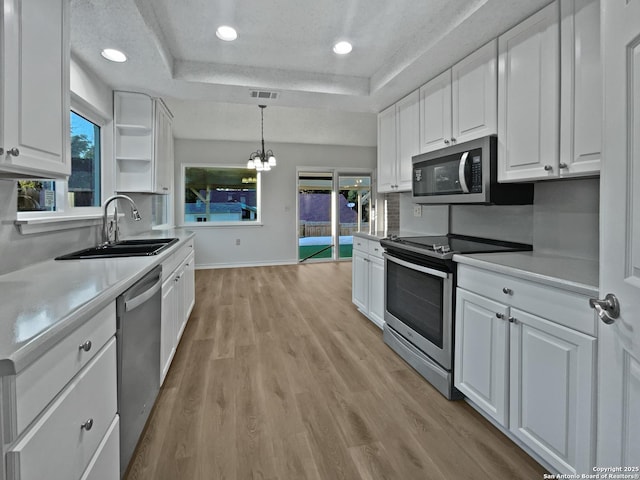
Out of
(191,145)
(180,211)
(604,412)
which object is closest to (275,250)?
(180,211)

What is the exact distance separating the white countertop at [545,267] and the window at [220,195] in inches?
215

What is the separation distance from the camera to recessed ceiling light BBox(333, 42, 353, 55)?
8.61ft

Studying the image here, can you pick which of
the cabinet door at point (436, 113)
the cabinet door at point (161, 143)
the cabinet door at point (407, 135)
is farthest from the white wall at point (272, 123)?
the cabinet door at point (436, 113)

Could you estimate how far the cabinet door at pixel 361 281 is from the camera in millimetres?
3479

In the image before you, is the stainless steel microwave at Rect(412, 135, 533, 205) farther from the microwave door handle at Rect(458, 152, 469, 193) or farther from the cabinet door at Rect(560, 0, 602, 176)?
the cabinet door at Rect(560, 0, 602, 176)

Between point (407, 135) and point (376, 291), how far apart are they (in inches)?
59.0

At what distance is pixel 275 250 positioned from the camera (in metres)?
6.96

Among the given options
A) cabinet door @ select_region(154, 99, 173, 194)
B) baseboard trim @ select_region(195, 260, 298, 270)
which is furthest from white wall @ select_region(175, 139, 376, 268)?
cabinet door @ select_region(154, 99, 173, 194)

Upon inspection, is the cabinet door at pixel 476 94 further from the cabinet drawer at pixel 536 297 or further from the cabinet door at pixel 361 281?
the cabinet door at pixel 361 281

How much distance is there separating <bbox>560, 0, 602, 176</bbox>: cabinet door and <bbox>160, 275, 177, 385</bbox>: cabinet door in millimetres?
2419

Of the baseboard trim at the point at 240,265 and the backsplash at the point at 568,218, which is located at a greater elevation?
the backsplash at the point at 568,218

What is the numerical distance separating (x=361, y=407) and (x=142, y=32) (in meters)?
2.71

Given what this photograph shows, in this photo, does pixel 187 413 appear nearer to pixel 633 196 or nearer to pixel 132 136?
pixel 633 196

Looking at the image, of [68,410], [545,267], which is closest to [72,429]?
[68,410]
